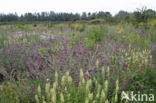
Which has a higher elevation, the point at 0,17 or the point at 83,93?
the point at 0,17

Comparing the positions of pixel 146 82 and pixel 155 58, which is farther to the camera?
pixel 155 58

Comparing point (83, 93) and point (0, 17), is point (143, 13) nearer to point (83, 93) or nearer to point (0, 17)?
point (83, 93)

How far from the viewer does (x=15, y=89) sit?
233cm

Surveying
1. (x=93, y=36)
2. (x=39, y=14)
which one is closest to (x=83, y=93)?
(x=93, y=36)


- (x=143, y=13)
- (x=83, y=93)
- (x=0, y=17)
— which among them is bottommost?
(x=83, y=93)

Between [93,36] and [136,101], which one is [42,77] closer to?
[136,101]

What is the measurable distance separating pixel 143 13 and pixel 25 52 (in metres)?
6.57

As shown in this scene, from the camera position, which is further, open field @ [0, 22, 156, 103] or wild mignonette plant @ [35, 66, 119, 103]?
open field @ [0, 22, 156, 103]

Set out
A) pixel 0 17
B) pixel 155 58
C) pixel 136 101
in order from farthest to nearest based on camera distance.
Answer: pixel 0 17 < pixel 155 58 < pixel 136 101

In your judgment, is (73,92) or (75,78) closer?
(73,92)

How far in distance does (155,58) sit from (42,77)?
2.81 metres

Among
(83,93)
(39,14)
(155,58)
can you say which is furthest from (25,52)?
(39,14)

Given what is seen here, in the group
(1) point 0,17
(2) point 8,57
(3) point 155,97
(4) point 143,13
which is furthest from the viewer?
(1) point 0,17

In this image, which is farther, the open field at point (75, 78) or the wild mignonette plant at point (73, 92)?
the open field at point (75, 78)
